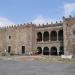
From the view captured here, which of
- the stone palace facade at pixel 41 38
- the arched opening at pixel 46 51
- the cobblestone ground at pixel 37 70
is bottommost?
the cobblestone ground at pixel 37 70

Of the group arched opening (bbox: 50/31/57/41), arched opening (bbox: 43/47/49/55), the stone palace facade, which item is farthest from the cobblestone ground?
arched opening (bbox: 50/31/57/41)

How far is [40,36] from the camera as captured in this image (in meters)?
72.2

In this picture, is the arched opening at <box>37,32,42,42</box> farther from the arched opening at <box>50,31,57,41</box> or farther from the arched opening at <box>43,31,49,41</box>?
the arched opening at <box>50,31,57,41</box>

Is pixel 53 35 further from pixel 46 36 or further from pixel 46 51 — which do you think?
pixel 46 51

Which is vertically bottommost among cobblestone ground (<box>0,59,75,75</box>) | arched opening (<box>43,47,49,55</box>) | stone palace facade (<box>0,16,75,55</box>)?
cobblestone ground (<box>0,59,75,75</box>)

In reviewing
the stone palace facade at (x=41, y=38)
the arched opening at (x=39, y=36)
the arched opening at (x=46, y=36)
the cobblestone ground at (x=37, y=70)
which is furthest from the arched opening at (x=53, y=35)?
the cobblestone ground at (x=37, y=70)

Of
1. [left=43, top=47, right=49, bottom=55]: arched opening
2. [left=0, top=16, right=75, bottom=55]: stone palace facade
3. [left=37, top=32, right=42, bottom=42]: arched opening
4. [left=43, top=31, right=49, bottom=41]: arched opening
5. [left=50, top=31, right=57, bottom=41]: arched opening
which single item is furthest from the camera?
[left=37, top=32, right=42, bottom=42]: arched opening

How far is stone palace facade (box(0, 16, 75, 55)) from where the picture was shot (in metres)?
60.6

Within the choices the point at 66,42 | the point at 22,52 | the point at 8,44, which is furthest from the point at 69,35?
the point at 8,44

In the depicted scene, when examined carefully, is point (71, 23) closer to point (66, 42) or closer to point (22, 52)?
point (66, 42)

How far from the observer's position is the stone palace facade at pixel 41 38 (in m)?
60.6

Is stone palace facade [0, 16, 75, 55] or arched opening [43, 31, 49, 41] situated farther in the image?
arched opening [43, 31, 49, 41]

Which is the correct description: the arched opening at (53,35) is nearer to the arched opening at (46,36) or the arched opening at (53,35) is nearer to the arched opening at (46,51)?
the arched opening at (46,36)

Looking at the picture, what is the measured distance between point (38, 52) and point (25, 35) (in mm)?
6336
